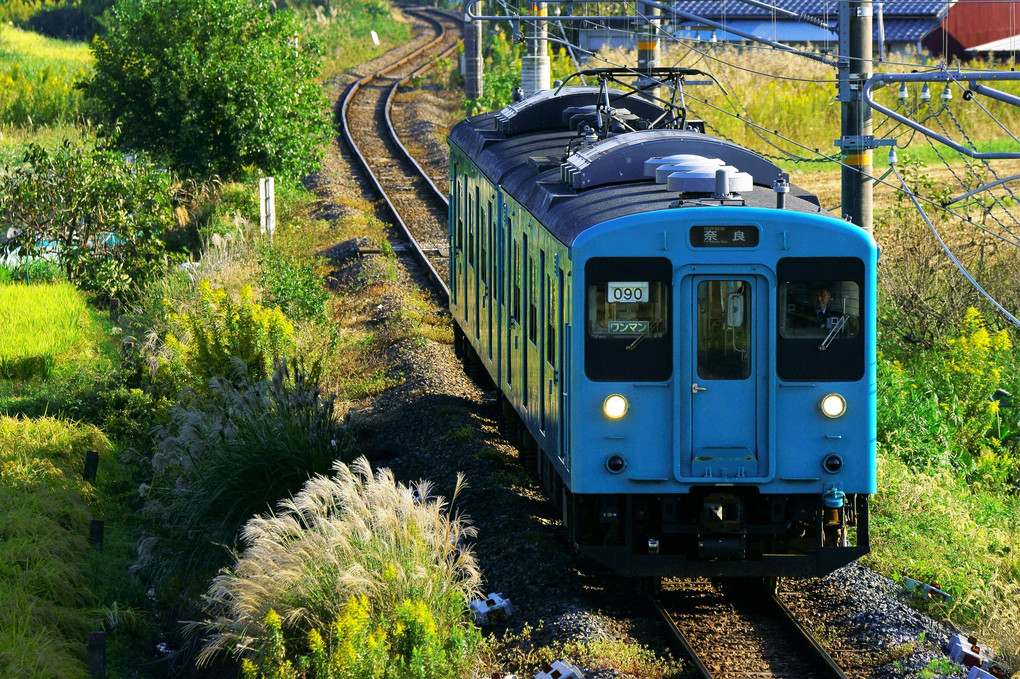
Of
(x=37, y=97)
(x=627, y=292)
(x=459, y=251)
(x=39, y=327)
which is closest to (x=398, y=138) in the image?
(x=37, y=97)

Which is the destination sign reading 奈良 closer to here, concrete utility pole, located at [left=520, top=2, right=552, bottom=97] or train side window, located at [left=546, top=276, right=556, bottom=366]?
train side window, located at [left=546, top=276, right=556, bottom=366]

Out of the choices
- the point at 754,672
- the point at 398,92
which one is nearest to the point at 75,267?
the point at 754,672

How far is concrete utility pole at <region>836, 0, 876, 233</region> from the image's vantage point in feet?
34.6

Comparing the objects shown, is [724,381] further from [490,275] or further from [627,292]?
[490,275]

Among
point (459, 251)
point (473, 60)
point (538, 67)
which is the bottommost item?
point (459, 251)

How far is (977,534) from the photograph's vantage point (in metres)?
10.0

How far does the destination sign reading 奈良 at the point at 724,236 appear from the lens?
8.41 meters

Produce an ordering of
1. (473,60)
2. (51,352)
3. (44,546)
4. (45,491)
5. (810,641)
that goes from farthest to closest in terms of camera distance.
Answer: (473,60) → (51,352) → (45,491) → (44,546) → (810,641)

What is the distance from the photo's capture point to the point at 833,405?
8.50m

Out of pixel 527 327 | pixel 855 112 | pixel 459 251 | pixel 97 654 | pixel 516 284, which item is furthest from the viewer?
pixel 459 251

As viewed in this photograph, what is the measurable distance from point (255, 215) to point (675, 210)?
14.8m

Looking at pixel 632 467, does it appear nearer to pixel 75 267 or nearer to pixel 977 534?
pixel 977 534

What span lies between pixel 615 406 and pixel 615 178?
6.64ft

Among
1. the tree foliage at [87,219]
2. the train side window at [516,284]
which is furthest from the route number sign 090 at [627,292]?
the tree foliage at [87,219]
